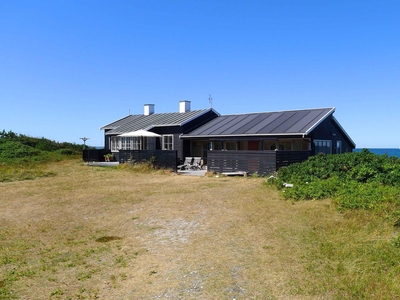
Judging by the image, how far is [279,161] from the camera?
19969mm

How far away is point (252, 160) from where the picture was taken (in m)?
20.8

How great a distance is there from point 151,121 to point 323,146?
49.8 feet

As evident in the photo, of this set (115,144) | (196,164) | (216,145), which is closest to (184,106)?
(216,145)

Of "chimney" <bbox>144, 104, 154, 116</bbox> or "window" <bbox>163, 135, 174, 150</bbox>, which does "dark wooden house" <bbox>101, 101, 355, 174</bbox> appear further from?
"chimney" <bbox>144, 104, 154, 116</bbox>

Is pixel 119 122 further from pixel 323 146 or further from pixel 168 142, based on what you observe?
pixel 323 146

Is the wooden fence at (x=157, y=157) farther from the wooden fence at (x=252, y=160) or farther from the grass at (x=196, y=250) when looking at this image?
the grass at (x=196, y=250)

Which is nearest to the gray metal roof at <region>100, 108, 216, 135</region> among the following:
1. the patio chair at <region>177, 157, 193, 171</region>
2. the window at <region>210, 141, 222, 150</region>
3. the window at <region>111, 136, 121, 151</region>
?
the window at <region>111, 136, 121, 151</region>

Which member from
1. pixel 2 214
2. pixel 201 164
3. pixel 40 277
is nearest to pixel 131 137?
pixel 201 164

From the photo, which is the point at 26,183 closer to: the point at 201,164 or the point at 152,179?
the point at 152,179

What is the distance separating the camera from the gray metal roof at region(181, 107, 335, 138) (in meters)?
23.8

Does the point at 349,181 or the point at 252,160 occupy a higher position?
the point at 252,160

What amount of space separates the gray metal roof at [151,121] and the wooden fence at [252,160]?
7813 millimetres

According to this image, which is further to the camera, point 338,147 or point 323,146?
point 338,147

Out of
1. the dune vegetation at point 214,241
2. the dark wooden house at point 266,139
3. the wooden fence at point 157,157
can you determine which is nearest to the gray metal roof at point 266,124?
the dark wooden house at point 266,139
